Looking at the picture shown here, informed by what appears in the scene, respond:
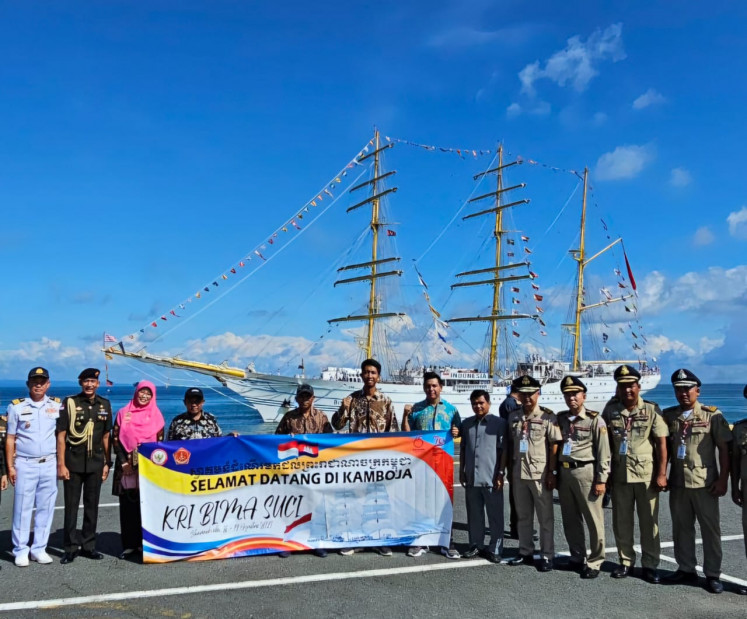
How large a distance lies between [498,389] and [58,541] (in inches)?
1751

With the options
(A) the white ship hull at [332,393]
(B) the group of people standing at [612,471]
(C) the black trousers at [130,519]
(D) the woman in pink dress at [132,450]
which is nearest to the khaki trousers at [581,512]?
(B) the group of people standing at [612,471]

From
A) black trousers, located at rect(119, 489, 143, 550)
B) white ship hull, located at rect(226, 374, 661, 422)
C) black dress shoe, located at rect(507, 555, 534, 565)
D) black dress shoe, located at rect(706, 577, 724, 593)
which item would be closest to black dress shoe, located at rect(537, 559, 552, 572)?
black dress shoe, located at rect(507, 555, 534, 565)

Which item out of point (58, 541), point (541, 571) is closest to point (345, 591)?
point (541, 571)

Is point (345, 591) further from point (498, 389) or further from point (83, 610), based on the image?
point (498, 389)

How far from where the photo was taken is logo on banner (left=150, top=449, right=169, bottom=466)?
573cm

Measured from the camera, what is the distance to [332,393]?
147 feet

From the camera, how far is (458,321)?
166ft

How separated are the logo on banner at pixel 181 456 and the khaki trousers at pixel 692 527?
4681 millimetres

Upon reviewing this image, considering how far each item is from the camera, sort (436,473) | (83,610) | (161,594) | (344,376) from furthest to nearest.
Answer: (344,376) → (436,473) → (161,594) → (83,610)

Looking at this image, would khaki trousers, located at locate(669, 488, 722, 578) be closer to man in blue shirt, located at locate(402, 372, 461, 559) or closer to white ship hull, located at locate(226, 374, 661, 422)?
man in blue shirt, located at locate(402, 372, 461, 559)

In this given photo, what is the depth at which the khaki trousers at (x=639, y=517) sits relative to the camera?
5207mm

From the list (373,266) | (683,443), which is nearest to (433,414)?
(683,443)

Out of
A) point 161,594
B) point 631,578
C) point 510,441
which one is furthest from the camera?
point 510,441

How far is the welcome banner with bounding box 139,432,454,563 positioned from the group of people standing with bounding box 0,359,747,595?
217 mm
